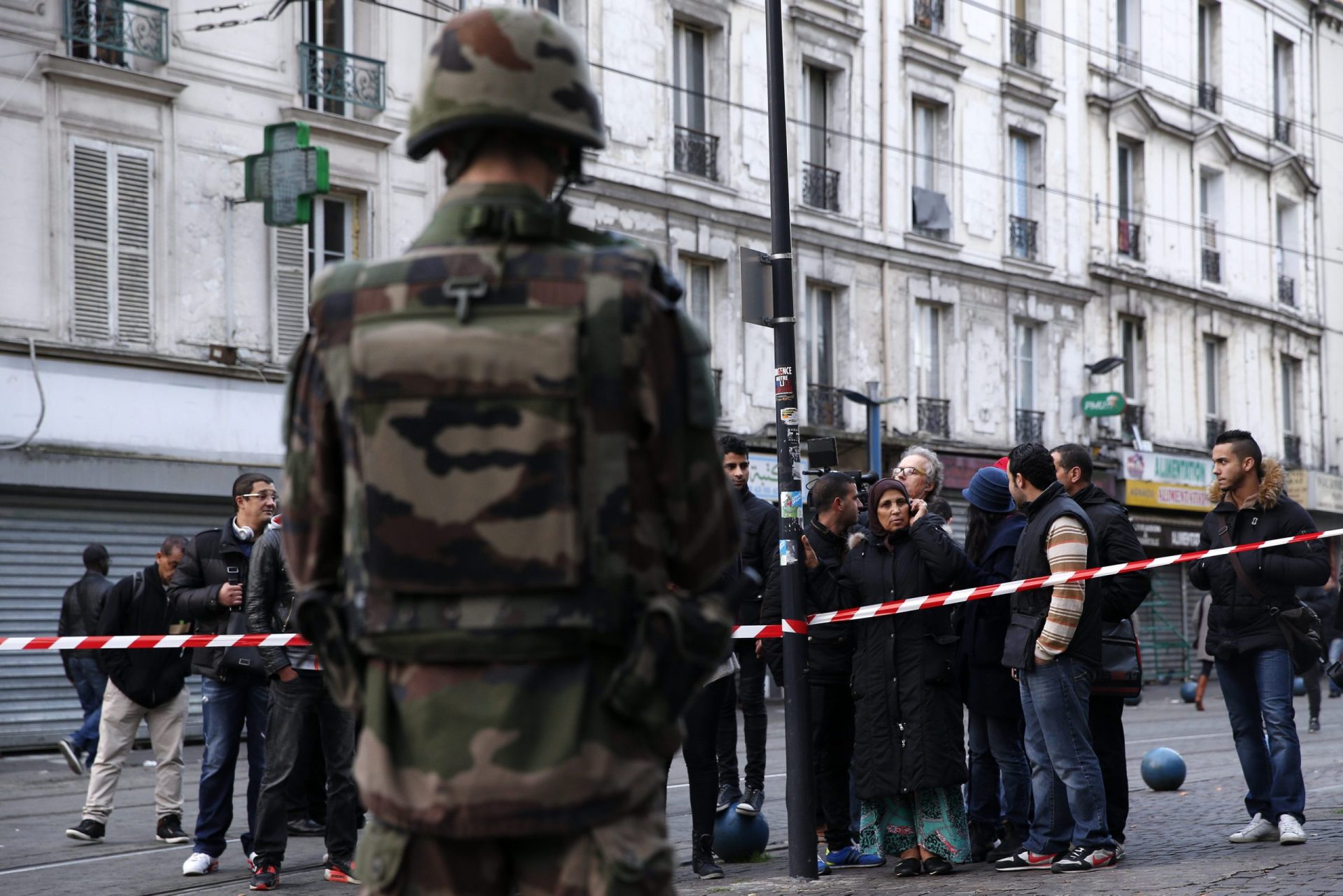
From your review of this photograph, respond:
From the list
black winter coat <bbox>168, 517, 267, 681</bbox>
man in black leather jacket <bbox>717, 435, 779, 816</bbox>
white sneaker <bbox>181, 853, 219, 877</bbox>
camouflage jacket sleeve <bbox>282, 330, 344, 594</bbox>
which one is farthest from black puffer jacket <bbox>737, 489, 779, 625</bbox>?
camouflage jacket sleeve <bbox>282, 330, 344, 594</bbox>

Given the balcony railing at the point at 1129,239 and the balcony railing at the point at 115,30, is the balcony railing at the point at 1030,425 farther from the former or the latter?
the balcony railing at the point at 115,30

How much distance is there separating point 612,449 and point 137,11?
17.1 metres

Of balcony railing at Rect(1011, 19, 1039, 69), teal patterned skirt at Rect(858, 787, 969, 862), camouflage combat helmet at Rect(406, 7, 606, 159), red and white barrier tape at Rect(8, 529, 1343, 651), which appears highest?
balcony railing at Rect(1011, 19, 1039, 69)

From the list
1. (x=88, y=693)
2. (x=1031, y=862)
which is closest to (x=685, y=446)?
(x=1031, y=862)

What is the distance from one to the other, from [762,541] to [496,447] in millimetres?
6450

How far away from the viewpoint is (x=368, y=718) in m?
2.98

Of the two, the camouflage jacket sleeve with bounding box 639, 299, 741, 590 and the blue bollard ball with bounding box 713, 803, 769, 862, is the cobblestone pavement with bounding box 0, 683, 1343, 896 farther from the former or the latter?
the camouflage jacket sleeve with bounding box 639, 299, 741, 590

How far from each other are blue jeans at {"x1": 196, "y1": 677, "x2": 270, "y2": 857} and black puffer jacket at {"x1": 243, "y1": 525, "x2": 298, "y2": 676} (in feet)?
1.82

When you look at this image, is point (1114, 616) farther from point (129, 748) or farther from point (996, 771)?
point (129, 748)

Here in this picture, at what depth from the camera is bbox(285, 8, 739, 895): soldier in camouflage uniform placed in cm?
287

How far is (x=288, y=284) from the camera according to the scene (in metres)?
19.9

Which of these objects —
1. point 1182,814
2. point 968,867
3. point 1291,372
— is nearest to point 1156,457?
point 1291,372

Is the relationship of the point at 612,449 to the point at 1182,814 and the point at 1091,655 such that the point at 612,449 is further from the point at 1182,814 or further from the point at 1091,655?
the point at 1182,814

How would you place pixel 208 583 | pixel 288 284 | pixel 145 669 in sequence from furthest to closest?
pixel 288 284 < pixel 145 669 < pixel 208 583
